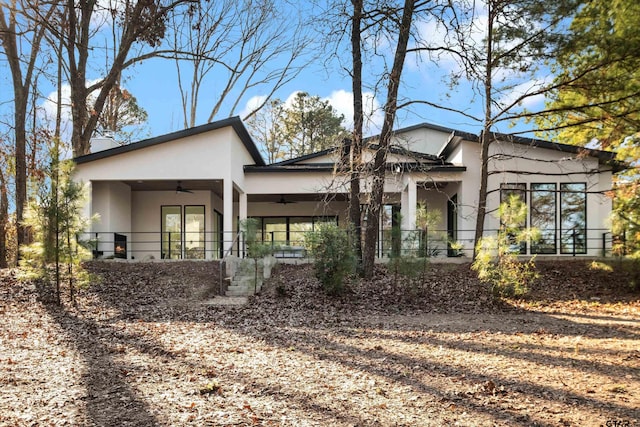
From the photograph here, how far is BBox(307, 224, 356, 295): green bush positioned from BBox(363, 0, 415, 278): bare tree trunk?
189 cm

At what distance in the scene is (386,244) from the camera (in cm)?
1318

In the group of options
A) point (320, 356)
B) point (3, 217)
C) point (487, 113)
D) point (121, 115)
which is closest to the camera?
point (320, 356)

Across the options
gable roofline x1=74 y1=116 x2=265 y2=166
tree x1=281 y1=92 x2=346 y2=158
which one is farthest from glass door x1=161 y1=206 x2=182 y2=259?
tree x1=281 y1=92 x2=346 y2=158

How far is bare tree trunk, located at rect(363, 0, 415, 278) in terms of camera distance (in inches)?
517

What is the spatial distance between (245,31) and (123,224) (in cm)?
1096

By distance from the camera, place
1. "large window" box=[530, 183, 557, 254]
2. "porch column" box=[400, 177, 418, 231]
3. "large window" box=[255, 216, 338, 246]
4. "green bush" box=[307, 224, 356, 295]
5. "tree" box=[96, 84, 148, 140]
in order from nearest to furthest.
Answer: "green bush" box=[307, 224, 356, 295] → "porch column" box=[400, 177, 418, 231] → "large window" box=[530, 183, 557, 254] → "large window" box=[255, 216, 338, 246] → "tree" box=[96, 84, 148, 140]

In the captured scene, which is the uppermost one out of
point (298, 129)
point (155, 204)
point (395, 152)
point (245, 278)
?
point (298, 129)

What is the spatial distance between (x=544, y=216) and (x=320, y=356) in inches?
465

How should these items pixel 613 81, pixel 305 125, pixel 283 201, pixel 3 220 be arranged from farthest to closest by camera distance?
1. pixel 305 125
2. pixel 283 201
3. pixel 3 220
4. pixel 613 81

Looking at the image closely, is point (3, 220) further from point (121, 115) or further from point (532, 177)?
point (532, 177)

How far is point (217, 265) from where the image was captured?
1476 centimetres

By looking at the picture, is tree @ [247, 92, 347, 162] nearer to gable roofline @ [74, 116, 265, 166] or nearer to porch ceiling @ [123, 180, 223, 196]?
porch ceiling @ [123, 180, 223, 196]

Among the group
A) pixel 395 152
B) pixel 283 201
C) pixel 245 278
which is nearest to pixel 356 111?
pixel 395 152

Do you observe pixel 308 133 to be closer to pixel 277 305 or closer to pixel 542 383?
pixel 277 305
